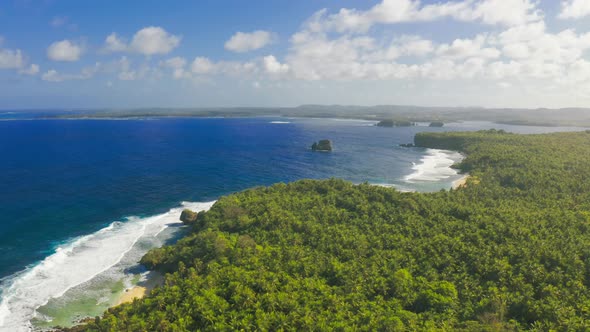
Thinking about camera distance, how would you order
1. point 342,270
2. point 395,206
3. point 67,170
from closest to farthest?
point 342,270
point 395,206
point 67,170

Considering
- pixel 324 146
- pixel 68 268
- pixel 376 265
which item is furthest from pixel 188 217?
pixel 324 146

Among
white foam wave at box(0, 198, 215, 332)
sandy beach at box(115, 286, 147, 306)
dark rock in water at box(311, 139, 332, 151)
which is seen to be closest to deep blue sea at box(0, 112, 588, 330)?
white foam wave at box(0, 198, 215, 332)

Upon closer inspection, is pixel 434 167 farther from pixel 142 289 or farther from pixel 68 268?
pixel 68 268

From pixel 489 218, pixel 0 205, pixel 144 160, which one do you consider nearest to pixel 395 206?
pixel 489 218

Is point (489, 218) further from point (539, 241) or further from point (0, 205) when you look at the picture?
point (0, 205)

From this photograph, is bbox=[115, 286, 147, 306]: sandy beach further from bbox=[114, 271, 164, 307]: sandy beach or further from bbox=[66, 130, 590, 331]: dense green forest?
bbox=[66, 130, 590, 331]: dense green forest

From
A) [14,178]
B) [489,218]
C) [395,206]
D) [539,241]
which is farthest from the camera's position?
[14,178]
